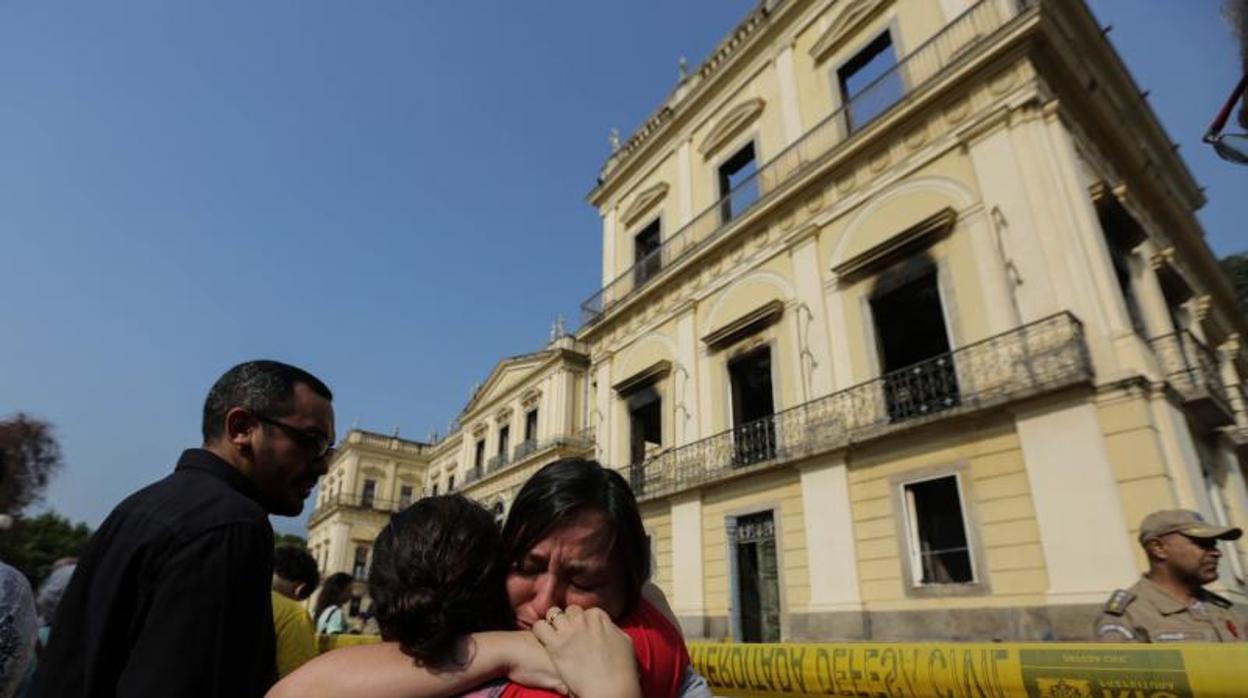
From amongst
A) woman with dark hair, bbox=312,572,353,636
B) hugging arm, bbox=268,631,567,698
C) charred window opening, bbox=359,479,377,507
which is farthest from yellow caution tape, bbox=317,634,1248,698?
charred window opening, bbox=359,479,377,507

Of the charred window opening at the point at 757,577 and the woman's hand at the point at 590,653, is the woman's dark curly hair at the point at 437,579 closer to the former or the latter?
the woman's hand at the point at 590,653

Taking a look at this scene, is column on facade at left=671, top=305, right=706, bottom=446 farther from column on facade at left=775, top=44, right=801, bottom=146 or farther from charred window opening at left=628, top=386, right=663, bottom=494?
column on facade at left=775, top=44, right=801, bottom=146

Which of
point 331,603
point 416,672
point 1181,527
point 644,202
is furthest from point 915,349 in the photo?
point 416,672

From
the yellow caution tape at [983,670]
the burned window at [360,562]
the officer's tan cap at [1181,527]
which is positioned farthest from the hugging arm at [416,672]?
the burned window at [360,562]

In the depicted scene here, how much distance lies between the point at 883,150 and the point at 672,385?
5.71 m

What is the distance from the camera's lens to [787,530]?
940cm

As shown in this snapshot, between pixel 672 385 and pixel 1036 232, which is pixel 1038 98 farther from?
pixel 672 385

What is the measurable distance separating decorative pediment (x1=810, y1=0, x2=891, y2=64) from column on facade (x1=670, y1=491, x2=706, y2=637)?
8.51 meters

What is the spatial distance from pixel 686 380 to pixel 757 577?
387 cm

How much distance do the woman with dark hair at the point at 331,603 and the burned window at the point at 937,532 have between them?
673 centimetres

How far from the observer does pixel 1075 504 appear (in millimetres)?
6500

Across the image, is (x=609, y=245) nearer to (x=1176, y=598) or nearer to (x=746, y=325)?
(x=746, y=325)

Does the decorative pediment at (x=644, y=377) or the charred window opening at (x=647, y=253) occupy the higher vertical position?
the charred window opening at (x=647, y=253)

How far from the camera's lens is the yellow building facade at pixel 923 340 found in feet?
22.2
